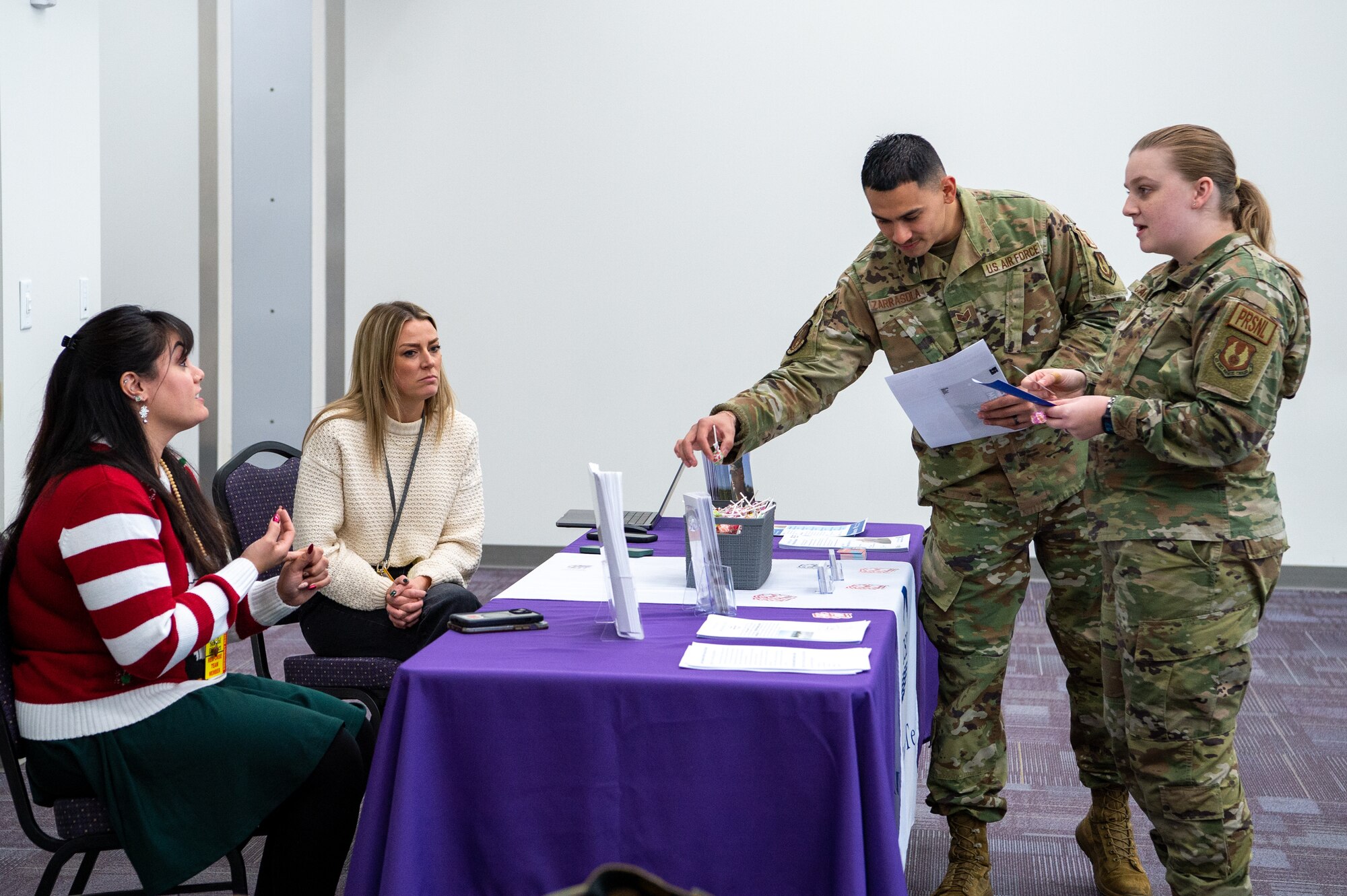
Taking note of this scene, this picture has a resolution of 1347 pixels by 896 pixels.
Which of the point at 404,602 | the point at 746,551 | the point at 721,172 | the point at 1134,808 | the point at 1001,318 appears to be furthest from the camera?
the point at 721,172

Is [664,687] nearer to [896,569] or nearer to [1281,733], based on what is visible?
[896,569]

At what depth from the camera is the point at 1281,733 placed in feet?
11.0

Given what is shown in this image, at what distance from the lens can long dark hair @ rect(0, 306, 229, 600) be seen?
180cm

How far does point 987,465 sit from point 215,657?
147 cm

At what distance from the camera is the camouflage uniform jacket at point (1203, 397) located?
1.82 meters

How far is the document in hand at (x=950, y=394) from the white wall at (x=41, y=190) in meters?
2.50

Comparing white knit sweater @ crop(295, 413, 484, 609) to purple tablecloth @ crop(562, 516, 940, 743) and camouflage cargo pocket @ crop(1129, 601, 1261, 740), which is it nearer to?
purple tablecloth @ crop(562, 516, 940, 743)

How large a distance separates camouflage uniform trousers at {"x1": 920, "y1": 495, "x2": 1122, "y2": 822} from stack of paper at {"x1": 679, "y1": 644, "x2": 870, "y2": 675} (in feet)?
1.98

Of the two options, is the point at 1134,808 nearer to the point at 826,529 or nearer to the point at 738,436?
the point at 826,529

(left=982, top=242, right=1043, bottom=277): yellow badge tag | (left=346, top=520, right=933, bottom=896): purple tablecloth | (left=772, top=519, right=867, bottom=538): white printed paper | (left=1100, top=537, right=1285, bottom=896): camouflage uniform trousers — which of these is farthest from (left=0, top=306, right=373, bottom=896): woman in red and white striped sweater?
(left=982, top=242, right=1043, bottom=277): yellow badge tag

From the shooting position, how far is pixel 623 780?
1.68 m

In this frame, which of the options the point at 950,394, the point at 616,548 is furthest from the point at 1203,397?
the point at 616,548

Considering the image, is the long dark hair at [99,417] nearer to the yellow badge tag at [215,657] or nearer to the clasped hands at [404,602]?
the yellow badge tag at [215,657]

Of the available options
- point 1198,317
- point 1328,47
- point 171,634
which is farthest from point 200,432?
point 1328,47
